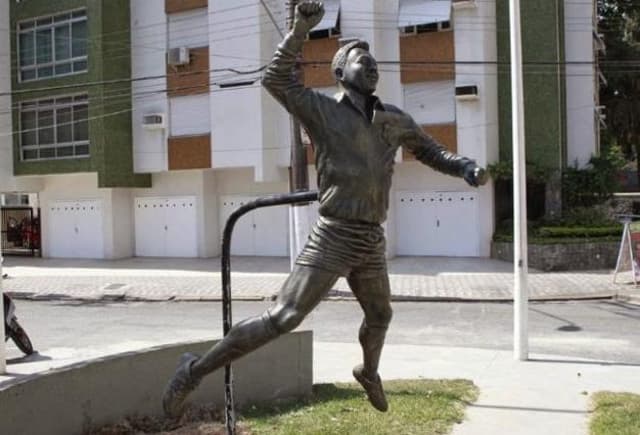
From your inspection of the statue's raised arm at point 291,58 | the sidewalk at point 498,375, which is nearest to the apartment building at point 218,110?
the sidewalk at point 498,375

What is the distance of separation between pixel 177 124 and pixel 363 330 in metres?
21.0

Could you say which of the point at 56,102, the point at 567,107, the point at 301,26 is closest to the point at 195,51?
the point at 56,102

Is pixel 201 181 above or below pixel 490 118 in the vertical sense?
below

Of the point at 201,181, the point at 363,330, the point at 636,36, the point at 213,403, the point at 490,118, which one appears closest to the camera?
the point at 363,330

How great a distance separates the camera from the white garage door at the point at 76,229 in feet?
86.0

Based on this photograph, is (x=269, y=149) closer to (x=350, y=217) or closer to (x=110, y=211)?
(x=110, y=211)

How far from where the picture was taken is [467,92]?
2081 centimetres

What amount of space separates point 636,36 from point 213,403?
107 ft

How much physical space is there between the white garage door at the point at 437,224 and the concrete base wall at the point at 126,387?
16195 millimetres

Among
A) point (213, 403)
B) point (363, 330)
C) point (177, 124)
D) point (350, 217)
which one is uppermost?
point (177, 124)

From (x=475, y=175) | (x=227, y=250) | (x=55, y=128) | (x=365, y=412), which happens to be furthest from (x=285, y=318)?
(x=55, y=128)

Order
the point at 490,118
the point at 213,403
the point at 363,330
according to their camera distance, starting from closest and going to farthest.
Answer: the point at 363,330
the point at 213,403
the point at 490,118

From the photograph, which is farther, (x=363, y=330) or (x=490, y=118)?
(x=490, y=118)

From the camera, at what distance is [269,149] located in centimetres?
2266
